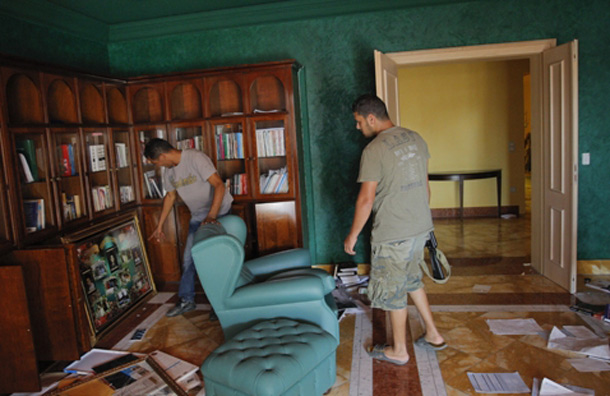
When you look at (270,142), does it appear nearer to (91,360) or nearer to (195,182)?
(195,182)

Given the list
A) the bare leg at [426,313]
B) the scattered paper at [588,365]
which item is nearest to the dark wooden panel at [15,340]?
the bare leg at [426,313]

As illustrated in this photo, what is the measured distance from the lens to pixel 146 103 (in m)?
4.73

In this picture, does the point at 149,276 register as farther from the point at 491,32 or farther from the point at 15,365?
the point at 491,32

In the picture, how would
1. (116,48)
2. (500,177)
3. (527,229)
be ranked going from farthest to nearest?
(500,177)
(527,229)
(116,48)

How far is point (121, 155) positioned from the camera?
177 inches

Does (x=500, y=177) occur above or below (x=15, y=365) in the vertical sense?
above

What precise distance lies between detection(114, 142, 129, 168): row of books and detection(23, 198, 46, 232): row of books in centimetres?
106

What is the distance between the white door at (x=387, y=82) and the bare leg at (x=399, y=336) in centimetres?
196

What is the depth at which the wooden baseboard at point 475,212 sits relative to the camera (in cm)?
760

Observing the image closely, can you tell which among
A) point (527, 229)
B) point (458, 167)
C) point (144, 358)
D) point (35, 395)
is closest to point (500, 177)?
point (458, 167)

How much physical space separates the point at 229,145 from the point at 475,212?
4719 mm

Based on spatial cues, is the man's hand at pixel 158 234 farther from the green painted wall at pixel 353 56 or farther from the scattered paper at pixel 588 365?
the scattered paper at pixel 588 365

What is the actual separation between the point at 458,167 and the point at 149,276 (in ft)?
16.9

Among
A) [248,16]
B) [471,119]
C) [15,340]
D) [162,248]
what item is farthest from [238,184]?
[471,119]
